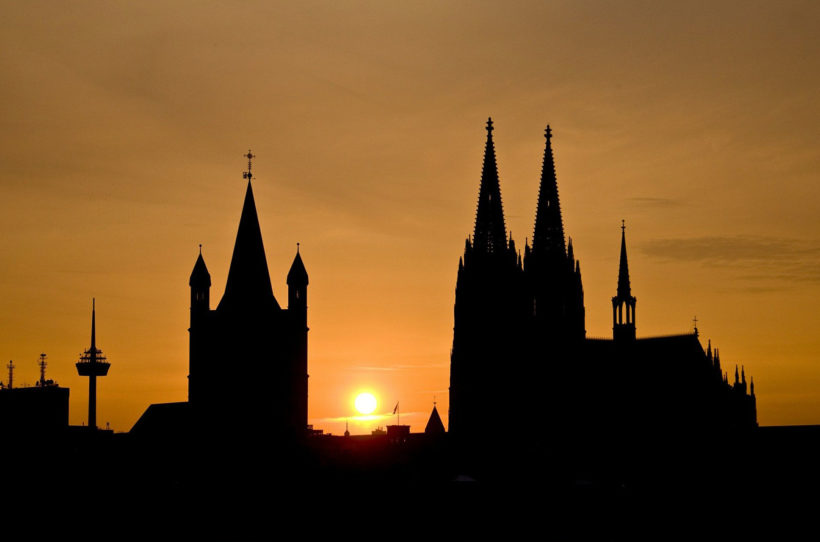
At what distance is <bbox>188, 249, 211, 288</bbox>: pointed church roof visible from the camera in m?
132

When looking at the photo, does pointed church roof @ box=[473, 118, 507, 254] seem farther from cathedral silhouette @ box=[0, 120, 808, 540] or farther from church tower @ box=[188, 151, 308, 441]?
church tower @ box=[188, 151, 308, 441]

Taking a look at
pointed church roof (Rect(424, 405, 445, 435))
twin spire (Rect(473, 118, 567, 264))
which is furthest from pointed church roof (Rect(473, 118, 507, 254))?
pointed church roof (Rect(424, 405, 445, 435))

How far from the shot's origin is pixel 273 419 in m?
126

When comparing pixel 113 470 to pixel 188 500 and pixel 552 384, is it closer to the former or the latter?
pixel 188 500

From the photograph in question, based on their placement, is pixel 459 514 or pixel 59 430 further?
pixel 59 430

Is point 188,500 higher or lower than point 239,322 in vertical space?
lower

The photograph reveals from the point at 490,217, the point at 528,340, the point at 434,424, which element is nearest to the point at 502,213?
the point at 490,217

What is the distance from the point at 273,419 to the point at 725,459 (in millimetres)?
36066

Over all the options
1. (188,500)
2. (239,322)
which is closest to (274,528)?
(188,500)

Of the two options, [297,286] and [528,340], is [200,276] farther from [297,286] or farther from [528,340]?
[528,340]

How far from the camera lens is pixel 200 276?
434 ft

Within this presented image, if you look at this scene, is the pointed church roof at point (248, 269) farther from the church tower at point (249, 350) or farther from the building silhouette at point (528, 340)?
the building silhouette at point (528, 340)

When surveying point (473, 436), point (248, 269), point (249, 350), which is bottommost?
point (473, 436)

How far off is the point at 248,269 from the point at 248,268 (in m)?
0.08
